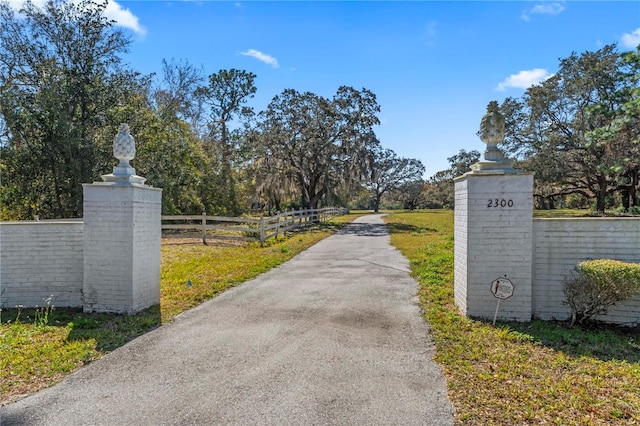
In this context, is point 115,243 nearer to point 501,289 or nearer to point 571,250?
point 501,289

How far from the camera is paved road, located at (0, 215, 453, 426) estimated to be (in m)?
2.89

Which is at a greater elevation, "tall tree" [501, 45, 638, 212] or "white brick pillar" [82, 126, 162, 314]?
"tall tree" [501, 45, 638, 212]

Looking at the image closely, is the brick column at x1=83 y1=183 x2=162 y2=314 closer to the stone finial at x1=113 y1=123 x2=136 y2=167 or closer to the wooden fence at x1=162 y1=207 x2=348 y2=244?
the stone finial at x1=113 y1=123 x2=136 y2=167

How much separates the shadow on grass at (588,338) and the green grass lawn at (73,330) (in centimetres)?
488

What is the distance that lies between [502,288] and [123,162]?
5.69 m

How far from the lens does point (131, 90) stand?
56.6ft

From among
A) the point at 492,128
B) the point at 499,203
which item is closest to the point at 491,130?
the point at 492,128

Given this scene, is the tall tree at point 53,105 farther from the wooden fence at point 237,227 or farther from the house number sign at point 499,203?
the house number sign at point 499,203

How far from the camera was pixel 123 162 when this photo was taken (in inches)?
219

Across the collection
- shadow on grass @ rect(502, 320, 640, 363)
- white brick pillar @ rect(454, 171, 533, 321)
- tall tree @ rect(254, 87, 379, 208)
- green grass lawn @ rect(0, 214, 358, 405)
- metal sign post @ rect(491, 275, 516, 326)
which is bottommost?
green grass lawn @ rect(0, 214, 358, 405)

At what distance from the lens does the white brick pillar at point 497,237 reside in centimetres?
495

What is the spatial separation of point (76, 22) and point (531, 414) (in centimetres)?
1965

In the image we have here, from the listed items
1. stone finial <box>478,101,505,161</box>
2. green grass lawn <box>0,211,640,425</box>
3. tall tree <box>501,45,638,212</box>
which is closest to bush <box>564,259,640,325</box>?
green grass lawn <box>0,211,640,425</box>

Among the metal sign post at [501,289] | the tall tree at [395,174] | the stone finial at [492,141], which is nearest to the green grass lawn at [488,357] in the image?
the metal sign post at [501,289]
